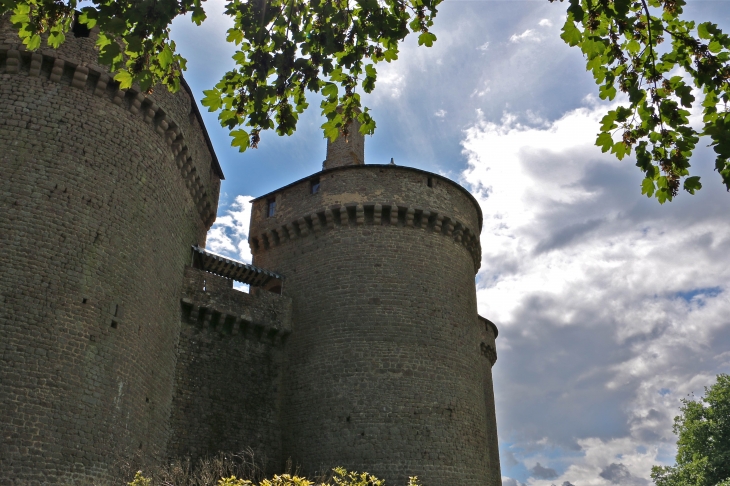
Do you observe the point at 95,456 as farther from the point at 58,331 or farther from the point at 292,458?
the point at 292,458

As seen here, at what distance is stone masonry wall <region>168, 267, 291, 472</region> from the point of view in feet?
49.3

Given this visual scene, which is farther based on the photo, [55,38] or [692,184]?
[55,38]

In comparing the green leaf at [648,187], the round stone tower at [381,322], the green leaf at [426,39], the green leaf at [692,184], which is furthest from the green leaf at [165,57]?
the round stone tower at [381,322]

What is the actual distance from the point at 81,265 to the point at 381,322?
25.6 feet

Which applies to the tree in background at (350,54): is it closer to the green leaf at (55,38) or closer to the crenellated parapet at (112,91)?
the green leaf at (55,38)

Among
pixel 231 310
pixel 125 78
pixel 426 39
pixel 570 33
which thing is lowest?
pixel 125 78

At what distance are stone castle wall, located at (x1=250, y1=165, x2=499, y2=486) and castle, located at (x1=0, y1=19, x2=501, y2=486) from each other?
54 millimetres

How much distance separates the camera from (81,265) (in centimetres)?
1218

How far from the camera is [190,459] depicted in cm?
1436

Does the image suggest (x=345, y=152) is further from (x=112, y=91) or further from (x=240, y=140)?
(x=240, y=140)

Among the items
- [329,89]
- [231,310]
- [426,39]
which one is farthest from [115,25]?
[231,310]

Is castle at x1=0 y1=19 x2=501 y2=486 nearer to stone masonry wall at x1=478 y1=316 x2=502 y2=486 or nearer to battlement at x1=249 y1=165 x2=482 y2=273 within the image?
battlement at x1=249 y1=165 x2=482 y2=273

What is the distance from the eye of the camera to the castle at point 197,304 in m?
11.4

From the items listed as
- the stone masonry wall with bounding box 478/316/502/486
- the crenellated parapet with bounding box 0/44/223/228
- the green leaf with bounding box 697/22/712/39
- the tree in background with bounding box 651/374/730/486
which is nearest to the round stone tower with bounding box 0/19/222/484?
the crenellated parapet with bounding box 0/44/223/228
